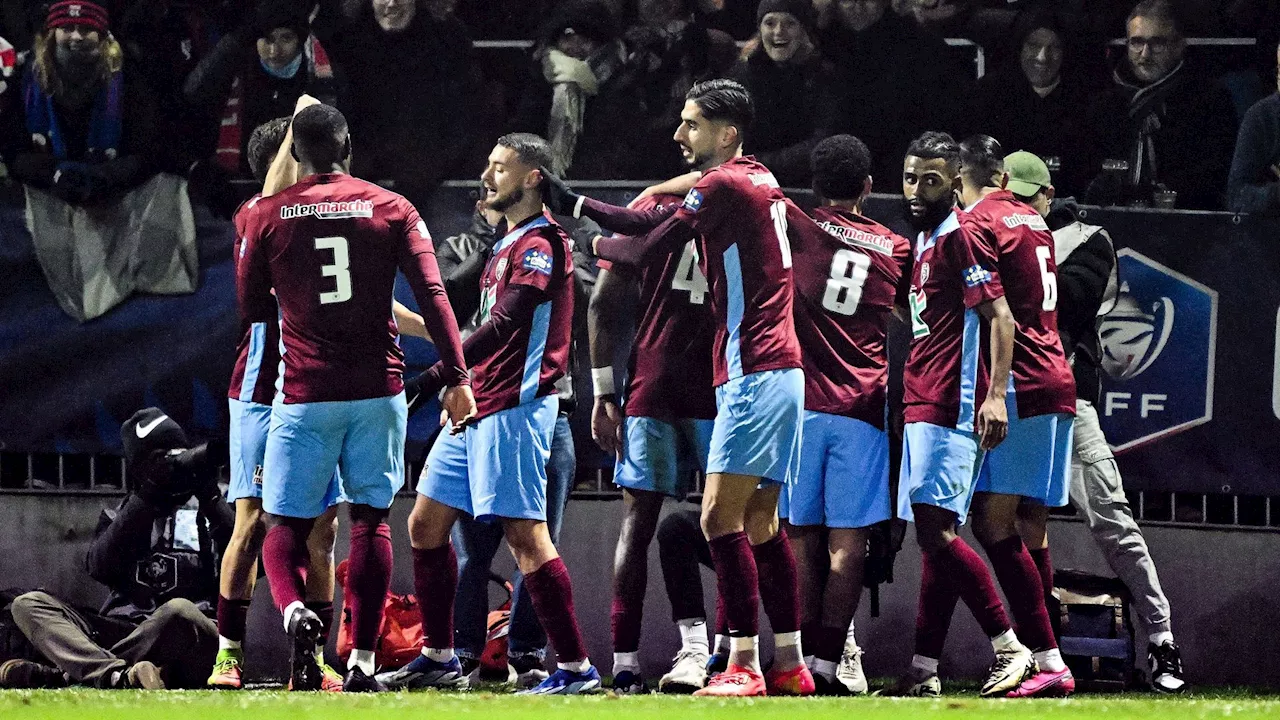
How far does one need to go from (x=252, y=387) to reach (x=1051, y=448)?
302 centimetres

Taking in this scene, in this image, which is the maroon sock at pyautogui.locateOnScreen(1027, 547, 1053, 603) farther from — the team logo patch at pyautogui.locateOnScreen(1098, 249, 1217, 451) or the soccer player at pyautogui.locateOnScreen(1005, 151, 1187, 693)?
the team logo patch at pyautogui.locateOnScreen(1098, 249, 1217, 451)

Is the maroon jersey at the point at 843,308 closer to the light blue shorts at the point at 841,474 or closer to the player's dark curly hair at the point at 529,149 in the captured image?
the light blue shorts at the point at 841,474

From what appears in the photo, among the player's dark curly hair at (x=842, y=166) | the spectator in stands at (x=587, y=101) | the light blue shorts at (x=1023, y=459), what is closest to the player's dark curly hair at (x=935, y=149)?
the player's dark curly hair at (x=842, y=166)

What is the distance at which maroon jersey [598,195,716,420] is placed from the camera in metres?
6.93

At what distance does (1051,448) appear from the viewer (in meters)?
7.16

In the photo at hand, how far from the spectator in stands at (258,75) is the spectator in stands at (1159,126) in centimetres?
350

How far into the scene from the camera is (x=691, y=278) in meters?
7.03

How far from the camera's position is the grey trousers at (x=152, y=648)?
275 inches

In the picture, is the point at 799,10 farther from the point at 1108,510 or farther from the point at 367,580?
the point at 367,580

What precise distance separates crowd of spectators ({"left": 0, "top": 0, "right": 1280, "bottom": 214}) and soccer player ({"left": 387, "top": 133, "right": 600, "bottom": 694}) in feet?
5.11

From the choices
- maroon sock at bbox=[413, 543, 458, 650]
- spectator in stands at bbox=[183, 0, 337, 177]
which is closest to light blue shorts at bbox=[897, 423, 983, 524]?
maroon sock at bbox=[413, 543, 458, 650]

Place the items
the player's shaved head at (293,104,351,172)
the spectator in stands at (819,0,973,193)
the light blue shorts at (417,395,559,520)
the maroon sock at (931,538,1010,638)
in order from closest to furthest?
the player's shaved head at (293,104,351,172) < the light blue shorts at (417,395,559,520) < the maroon sock at (931,538,1010,638) < the spectator in stands at (819,0,973,193)

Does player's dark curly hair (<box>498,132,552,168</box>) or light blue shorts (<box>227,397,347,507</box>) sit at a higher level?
player's dark curly hair (<box>498,132,552,168</box>)

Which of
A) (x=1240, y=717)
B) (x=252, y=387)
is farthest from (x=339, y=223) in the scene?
(x=1240, y=717)
